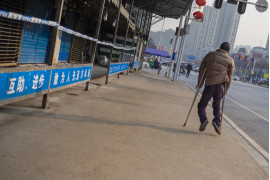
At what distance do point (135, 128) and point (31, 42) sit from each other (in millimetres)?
7325

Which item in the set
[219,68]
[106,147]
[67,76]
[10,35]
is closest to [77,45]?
[10,35]

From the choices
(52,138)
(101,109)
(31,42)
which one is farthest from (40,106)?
(31,42)

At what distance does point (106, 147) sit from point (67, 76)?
2.83m

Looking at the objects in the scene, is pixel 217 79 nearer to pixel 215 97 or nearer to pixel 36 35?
pixel 215 97

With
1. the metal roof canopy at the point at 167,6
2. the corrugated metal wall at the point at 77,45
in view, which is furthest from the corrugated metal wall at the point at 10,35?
the metal roof canopy at the point at 167,6

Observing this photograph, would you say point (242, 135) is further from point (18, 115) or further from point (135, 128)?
point (18, 115)

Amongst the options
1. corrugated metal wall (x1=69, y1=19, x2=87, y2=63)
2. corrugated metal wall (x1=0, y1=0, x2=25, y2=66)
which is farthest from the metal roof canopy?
corrugated metal wall (x1=0, y1=0, x2=25, y2=66)

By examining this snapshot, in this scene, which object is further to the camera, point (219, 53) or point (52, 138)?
point (219, 53)

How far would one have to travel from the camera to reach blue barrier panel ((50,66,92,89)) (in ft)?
19.3

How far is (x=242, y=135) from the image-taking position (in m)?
7.37

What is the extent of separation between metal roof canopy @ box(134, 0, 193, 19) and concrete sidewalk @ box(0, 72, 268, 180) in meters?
13.2

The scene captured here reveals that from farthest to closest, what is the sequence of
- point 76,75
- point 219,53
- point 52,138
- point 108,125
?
1. point 76,75
2. point 219,53
3. point 108,125
4. point 52,138

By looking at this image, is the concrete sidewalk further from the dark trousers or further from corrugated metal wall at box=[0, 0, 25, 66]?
corrugated metal wall at box=[0, 0, 25, 66]

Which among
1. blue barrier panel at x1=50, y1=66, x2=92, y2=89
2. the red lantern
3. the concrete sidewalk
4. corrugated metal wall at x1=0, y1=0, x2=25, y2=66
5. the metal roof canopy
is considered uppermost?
the metal roof canopy
